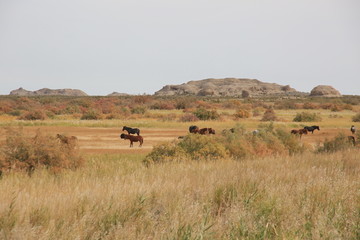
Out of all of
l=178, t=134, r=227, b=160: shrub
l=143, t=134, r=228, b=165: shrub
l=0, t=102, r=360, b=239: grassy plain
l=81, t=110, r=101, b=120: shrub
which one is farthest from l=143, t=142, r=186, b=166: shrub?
l=81, t=110, r=101, b=120: shrub

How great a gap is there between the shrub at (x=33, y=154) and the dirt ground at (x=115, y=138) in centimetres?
549

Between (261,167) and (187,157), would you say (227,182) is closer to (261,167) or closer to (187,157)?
(261,167)

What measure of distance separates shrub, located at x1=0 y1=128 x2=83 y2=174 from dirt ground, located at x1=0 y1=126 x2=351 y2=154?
18.0ft

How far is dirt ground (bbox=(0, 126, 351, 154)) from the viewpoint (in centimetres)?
2155

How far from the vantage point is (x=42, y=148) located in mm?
11516

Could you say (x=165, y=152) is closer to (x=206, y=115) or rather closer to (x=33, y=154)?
(x=33, y=154)

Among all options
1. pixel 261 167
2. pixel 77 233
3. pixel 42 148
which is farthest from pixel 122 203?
pixel 42 148

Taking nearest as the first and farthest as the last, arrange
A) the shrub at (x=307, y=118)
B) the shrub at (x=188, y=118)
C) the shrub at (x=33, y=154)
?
1. the shrub at (x=33, y=154)
2. the shrub at (x=188, y=118)
3. the shrub at (x=307, y=118)

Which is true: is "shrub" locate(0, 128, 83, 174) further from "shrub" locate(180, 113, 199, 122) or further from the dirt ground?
"shrub" locate(180, 113, 199, 122)

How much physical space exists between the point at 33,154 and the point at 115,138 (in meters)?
15.5

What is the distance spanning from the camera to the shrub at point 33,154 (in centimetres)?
1103

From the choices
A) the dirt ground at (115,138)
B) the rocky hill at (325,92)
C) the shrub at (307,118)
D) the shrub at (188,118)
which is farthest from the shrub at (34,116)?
the rocky hill at (325,92)

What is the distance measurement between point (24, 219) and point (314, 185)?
16.8 ft

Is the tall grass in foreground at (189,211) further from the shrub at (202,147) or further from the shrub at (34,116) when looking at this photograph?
the shrub at (34,116)
